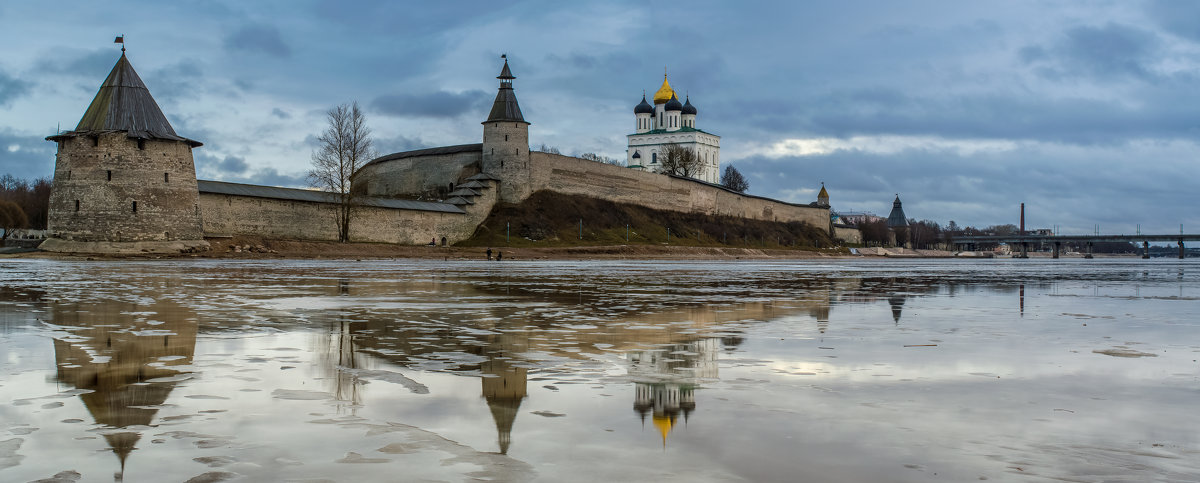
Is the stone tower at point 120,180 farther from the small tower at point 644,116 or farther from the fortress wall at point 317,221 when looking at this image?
the small tower at point 644,116

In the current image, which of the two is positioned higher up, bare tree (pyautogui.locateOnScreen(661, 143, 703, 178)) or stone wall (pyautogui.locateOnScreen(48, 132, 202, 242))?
bare tree (pyautogui.locateOnScreen(661, 143, 703, 178))

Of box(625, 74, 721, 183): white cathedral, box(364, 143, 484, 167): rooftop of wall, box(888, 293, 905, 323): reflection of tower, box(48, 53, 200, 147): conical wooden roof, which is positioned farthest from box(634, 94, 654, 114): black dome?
box(888, 293, 905, 323): reflection of tower

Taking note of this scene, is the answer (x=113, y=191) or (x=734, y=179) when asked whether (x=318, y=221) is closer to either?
(x=113, y=191)

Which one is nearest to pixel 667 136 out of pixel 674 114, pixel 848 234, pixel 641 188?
pixel 674 114

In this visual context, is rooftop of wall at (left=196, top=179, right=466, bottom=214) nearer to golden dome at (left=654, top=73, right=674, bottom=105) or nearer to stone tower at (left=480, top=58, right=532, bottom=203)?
stone tower at (left=480, top=58, right=532, bottom=203)

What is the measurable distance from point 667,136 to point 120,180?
8648cm

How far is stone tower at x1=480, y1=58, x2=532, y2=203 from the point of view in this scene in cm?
6738

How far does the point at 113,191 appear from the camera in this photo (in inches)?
1476

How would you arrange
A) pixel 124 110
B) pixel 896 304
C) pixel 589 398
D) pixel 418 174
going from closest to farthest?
pixel 589 398, pixel 896 304, pixel 124 110, pixel 418 174

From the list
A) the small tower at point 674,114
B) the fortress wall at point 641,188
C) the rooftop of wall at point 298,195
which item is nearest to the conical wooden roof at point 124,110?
the rooftop of wall at point 298,195

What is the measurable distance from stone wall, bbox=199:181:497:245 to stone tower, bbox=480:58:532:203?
530cm

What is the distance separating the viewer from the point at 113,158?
3775cm

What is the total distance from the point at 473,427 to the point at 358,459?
67 cm

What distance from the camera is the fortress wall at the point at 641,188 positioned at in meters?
71.8
